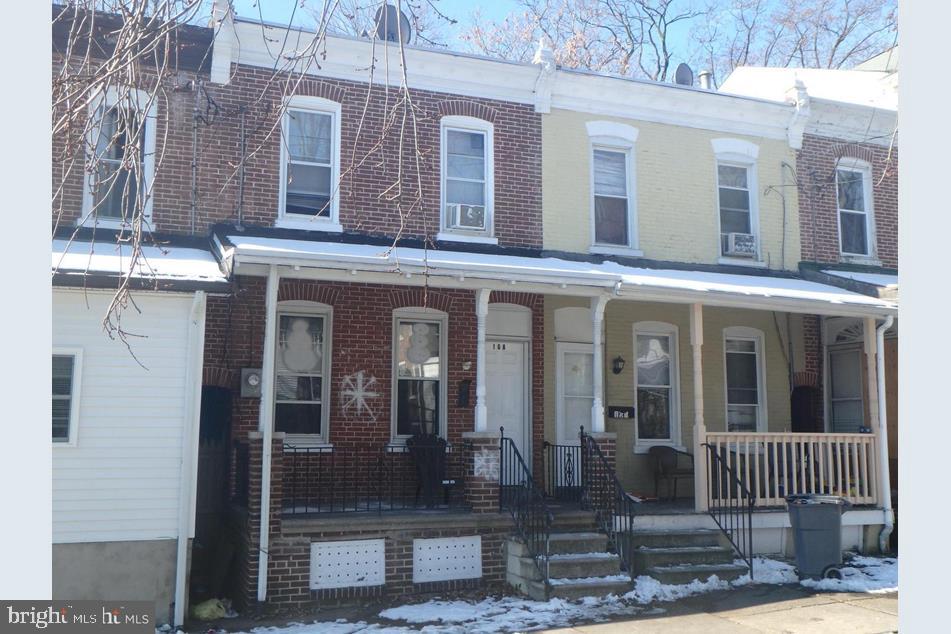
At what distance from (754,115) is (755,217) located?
1622 mm

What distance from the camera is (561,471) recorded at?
41.3 feet

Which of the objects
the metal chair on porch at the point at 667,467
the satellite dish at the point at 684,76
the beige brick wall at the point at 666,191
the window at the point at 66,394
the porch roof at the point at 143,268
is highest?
the satellite dish at the point at 684,76

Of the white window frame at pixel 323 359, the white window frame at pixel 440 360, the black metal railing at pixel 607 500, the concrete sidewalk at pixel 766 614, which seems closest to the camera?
the concrete sidewalk at pixel 766 614

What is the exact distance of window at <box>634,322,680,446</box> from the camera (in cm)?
1349

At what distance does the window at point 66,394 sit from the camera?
8844 mm

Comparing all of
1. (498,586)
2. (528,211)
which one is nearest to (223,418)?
(498,586)

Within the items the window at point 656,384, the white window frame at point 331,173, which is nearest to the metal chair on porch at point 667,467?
the window at point 656,384

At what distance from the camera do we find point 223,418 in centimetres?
1153

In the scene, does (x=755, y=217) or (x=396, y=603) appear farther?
(x=755, y=217)

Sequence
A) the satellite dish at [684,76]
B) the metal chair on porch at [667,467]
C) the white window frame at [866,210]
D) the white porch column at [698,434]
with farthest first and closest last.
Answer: the satellite dish at [684,76]
the white window frame at [866,210]
the metal chair on porch at [667,467]
the white porch column at [698,434]

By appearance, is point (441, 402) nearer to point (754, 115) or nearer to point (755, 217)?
Answer: point (755, 217)

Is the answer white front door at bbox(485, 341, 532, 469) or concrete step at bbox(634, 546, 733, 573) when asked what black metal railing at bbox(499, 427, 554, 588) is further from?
white front door at bbox(485, 341, 532, 469)

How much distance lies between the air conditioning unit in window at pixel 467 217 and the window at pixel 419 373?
4.30 feet

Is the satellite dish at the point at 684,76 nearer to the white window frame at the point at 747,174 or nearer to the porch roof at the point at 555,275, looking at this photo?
the white window frame at the point at 747,174
